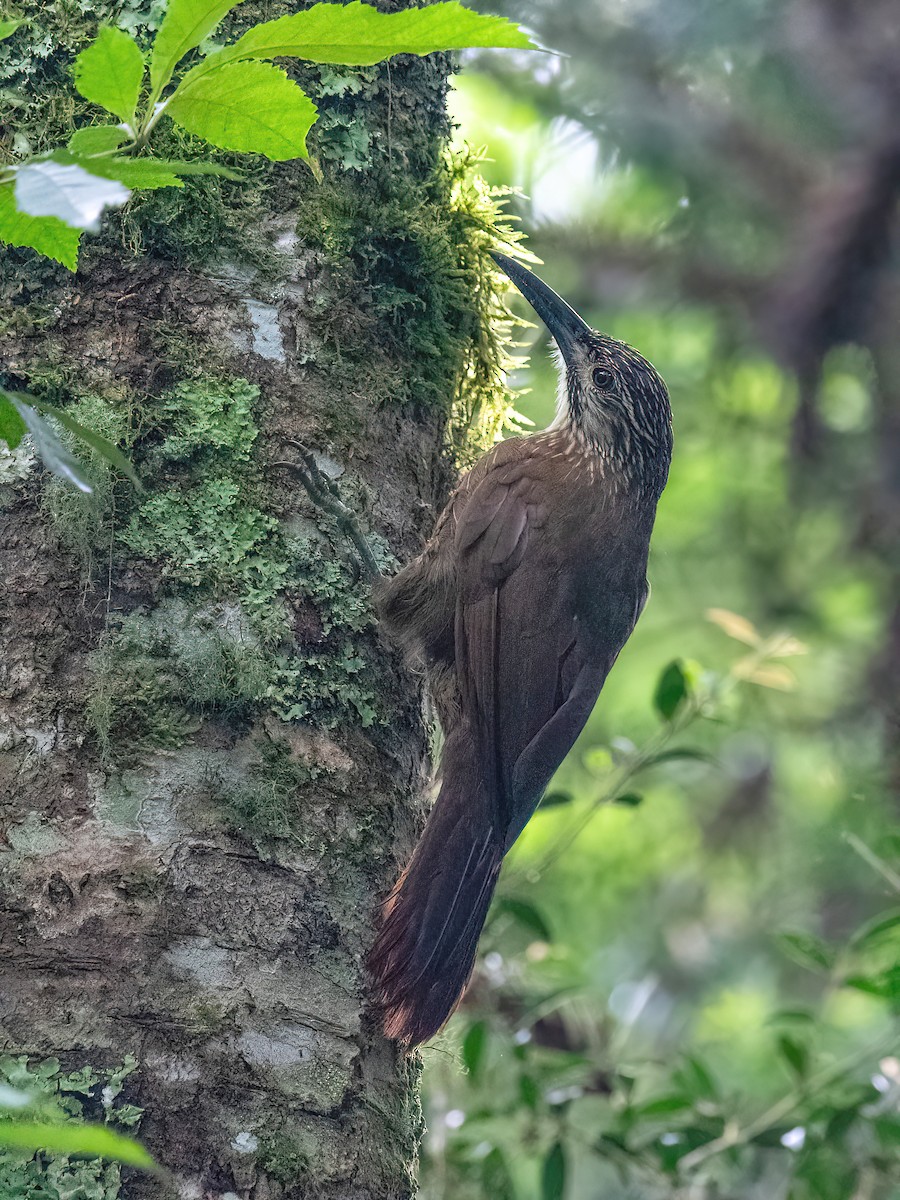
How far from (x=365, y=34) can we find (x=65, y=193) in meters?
0.37

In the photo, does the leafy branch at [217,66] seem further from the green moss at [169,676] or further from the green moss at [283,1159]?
→ the green moss at [283,1159]

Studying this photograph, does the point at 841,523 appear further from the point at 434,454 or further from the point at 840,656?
the point at 434,454

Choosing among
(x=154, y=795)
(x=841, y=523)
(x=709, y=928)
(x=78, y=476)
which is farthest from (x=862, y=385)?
(x=78, y=476)

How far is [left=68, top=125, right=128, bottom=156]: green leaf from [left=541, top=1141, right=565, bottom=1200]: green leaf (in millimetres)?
2498

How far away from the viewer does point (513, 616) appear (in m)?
2.82


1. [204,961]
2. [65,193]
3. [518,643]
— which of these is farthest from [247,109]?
[518,643]

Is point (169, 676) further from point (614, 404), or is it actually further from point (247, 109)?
point (614, 404)

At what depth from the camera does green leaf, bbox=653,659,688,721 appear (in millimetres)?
3141

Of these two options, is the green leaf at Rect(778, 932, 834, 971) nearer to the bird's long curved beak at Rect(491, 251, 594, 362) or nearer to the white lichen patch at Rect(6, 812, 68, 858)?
the bird's long curved beak at Rect(491, 251, 594, 362)

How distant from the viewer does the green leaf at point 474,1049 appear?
9.62 feet

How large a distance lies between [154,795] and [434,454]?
40.7 inches

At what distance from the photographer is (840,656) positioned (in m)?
5.45

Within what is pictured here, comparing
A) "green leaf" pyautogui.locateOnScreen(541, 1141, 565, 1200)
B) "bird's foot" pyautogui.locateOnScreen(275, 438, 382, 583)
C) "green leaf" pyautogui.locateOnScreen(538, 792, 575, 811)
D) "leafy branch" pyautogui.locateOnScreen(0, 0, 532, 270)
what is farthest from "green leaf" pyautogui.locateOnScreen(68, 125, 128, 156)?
"green leaf" pyautogui.locateOnScreen(541, 1141, 565, 1200)

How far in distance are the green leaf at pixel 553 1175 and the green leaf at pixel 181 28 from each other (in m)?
2.53
